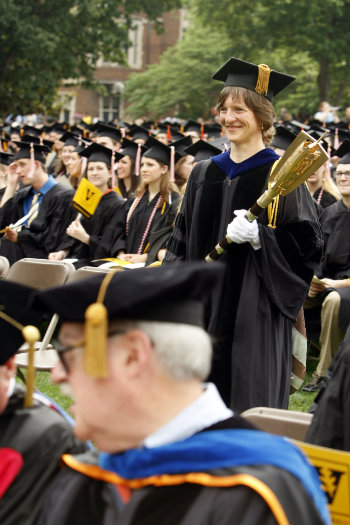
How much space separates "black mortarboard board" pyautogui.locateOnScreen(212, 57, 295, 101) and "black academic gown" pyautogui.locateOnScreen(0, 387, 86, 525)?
2623 mm

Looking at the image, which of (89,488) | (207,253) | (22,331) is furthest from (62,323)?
(207,253)

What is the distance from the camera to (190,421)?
169 cm

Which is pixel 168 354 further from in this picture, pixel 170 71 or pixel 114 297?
pixel 170 71

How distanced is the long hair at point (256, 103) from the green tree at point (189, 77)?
1178 inches

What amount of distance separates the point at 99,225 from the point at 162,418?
700 cm

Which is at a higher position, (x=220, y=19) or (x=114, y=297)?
(x=220, y=19)

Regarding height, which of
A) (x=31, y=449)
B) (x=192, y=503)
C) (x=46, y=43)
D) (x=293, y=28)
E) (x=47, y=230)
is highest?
(x=293, y=28)

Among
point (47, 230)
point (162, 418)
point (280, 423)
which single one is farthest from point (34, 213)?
point (162, 418)

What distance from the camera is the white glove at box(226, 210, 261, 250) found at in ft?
13.0

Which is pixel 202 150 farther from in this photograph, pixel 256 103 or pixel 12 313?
pixel 12 313

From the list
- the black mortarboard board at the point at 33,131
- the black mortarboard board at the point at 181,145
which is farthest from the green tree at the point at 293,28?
the black mortarboard board at the point at 181,145

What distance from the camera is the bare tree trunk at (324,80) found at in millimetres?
27422

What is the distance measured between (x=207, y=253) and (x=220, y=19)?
2734cm

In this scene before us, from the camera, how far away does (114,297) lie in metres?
1.64
